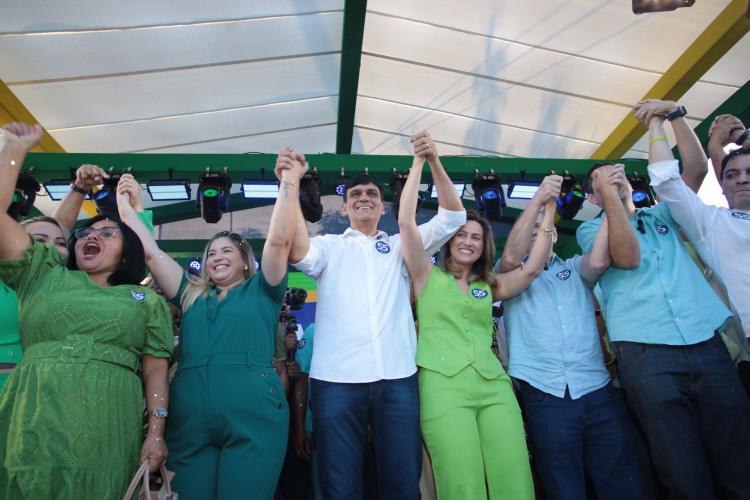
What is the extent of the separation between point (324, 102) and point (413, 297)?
12.5 ft

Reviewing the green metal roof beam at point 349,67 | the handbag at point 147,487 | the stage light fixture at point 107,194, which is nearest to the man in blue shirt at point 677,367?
the handbag at point 147,487

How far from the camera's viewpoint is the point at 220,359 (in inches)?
72.9

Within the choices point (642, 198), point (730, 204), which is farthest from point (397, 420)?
point (642, 198)

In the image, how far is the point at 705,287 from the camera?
6.89ft

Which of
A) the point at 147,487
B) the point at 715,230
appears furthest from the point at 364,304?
the point at 715,230

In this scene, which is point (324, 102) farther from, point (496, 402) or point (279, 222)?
point (496, 402)

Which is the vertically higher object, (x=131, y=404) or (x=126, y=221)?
(x=126, y=221)

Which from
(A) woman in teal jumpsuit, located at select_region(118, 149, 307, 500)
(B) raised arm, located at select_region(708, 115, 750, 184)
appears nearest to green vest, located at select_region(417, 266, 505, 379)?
(A) woman in teal jumpsuit, located at select_region(118, 149, 307, 500)

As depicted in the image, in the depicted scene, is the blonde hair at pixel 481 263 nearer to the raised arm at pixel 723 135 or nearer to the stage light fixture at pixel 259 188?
the raised arm at pixel 723 135

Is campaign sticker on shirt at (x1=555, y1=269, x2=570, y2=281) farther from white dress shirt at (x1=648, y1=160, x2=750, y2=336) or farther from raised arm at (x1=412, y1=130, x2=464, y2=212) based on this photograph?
raised arm at (x1=412, y1=130, x2=464, y2=212)

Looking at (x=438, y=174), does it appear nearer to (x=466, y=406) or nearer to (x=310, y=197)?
(x=466, y=406)

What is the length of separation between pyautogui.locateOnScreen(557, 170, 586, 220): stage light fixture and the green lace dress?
3.64m

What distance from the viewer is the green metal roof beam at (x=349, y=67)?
13.5 feet

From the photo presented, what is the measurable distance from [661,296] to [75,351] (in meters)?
2.22
